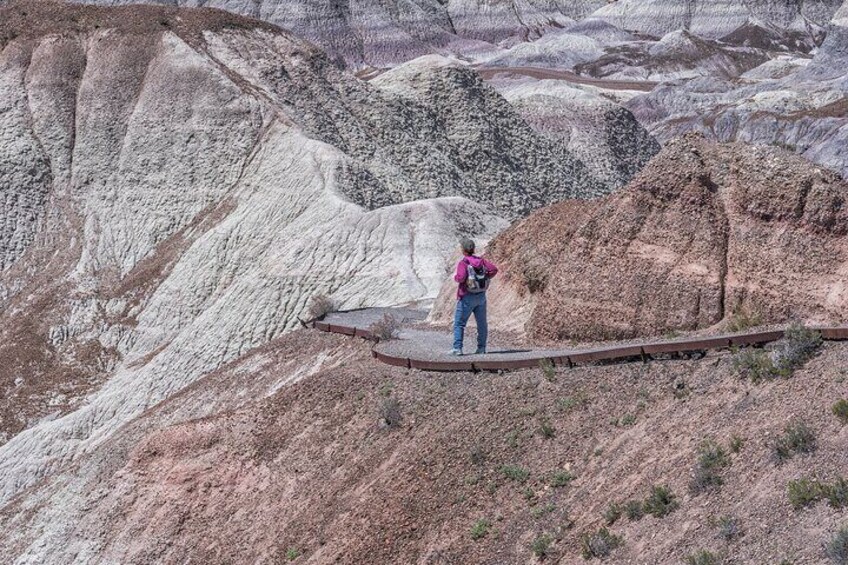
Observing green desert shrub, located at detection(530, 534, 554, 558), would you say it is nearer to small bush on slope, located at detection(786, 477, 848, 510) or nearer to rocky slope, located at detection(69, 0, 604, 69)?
small bush on slope, located at detection(786, 477, 848, 510)

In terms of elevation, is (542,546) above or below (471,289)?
below

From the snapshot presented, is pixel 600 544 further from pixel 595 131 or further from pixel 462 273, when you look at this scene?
pixel 595 131

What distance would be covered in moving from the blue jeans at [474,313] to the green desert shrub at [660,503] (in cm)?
686

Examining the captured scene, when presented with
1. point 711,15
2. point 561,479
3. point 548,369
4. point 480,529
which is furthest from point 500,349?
point 711,15

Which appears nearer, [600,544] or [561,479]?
[600,544]

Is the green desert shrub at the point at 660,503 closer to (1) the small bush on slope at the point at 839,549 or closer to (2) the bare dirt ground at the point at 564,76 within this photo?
(1) the small bush on slope at the point at 839,549

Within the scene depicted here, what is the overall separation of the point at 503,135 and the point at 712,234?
142 feet

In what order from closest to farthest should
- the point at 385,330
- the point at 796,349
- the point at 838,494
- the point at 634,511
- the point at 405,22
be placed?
the point at 838,494 < the point at 634,511 < the point at 796,349 < the point at 385,330 < the point at 405,22

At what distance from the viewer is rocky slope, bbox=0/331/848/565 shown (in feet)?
37.6

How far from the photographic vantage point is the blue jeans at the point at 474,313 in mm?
18516

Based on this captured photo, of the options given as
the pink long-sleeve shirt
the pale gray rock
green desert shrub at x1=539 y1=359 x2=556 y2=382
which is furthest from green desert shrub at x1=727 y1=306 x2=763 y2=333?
the pale gray rock

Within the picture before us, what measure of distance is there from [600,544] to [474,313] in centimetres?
703

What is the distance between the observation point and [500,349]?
19.0 metres

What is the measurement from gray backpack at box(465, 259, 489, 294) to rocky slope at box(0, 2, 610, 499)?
18.6 meters
